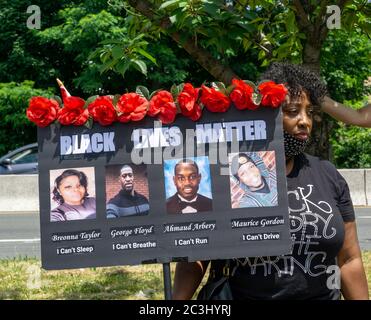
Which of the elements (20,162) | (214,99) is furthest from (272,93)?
(20,162)

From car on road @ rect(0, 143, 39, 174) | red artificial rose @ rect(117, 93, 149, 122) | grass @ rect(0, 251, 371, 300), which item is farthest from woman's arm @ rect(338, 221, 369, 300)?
car on road @ rect(0, 143, 39, 174)

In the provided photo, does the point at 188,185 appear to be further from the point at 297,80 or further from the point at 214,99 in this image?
the point at 297,80

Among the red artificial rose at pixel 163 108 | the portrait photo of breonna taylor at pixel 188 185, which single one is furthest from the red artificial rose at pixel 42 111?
the portrait photo of breonna taylor at pixel 188 185

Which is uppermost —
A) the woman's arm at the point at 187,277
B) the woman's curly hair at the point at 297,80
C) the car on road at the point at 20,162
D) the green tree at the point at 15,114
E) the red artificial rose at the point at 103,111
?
the green tree at the point at 15,114

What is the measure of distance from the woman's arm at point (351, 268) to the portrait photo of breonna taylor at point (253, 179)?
1.24ft

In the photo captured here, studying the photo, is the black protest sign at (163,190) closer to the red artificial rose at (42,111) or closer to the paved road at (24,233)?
the red artificial rose at (42,111)

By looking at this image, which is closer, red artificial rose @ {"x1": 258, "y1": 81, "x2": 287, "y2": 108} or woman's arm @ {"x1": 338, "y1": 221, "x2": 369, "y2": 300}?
red artificial rose @ {"x1": 258, "y1": 81, "x2": 287, "y2": 108}

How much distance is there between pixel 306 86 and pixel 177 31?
173 cm

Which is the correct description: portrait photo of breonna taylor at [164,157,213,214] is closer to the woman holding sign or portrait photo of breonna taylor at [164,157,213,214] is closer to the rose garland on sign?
the rose garland on sign

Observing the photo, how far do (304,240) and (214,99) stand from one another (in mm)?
642

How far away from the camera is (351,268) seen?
282 cm

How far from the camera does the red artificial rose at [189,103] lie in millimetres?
2664

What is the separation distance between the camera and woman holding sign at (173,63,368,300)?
264 centimetres
